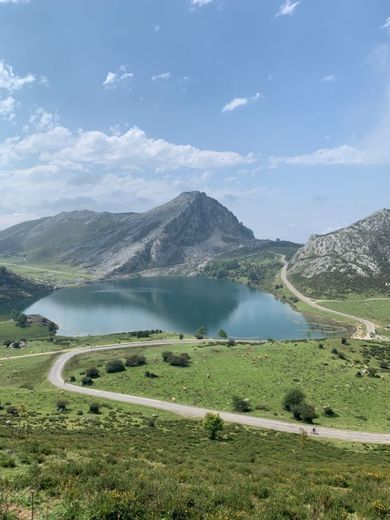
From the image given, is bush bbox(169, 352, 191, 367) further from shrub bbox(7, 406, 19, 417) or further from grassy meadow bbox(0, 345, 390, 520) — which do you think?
grassy meadow bbox(0, 345, 390, 520)

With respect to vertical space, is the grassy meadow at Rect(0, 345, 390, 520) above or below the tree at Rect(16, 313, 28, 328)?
above

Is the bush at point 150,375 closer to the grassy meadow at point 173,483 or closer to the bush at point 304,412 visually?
the bush at point 304,412

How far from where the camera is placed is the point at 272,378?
79.8 metres

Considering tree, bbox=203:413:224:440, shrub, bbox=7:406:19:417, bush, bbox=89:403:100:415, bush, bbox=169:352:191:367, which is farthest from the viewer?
bush, bbox=169:352:191:367

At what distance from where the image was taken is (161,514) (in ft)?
48.5

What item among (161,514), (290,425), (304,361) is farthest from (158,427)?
(304,361)

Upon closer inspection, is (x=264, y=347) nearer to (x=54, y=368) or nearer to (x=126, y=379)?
(x=126, y=379)

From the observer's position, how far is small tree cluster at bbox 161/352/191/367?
90.8m

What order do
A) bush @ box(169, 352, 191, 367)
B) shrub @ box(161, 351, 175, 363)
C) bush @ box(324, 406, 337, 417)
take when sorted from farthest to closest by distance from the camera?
1. shrub @ box(161, 351, 175, 363)
2. bush @ box(169, 352, 191, 367)
3. bush @ box(324, 406, 337, 417)

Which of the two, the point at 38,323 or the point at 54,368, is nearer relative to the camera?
the point at 54,368

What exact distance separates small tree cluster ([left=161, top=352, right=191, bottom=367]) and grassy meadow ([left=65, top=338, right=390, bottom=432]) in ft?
4.42

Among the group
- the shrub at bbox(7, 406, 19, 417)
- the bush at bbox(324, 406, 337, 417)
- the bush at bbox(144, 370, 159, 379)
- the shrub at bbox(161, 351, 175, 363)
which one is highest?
the shrub at bbox(7, 406, 19, 417)

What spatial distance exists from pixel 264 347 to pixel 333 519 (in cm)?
8988

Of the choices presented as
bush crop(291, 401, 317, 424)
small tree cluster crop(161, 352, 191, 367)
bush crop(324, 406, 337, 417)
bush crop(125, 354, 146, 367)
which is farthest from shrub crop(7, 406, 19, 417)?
bush crop(324, 406, 337, 417)
